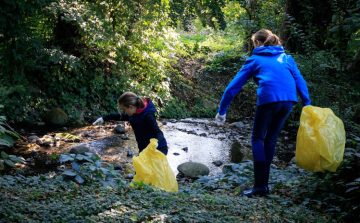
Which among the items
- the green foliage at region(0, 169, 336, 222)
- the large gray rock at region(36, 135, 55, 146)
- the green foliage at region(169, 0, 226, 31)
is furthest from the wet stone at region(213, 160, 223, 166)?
the green foliage at region(169, 0, 226, 31)

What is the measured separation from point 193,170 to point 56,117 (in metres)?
4.53

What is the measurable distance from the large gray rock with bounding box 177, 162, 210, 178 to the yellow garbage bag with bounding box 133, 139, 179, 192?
5.93 feet

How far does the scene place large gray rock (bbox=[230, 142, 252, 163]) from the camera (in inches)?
268

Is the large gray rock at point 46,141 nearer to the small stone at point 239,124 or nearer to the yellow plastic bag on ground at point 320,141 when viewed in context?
the yellow plastic bag on ground at point 320,141

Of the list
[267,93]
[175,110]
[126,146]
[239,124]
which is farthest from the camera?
[175,110]

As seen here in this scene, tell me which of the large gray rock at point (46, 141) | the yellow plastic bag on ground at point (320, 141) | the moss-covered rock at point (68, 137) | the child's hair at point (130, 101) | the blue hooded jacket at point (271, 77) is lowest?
the moss-covered rock at point (68, 137)

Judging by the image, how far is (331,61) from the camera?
865 centimetres

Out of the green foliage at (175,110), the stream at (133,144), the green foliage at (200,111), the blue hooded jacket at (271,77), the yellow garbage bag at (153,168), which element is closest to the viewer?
the blue hooded jacket at (271,77)

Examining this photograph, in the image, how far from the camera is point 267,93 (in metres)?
3.45

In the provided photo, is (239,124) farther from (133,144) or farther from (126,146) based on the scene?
(126,146)

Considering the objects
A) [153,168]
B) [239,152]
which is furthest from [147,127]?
[239,152]

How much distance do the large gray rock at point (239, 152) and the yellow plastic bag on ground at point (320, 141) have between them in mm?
3186

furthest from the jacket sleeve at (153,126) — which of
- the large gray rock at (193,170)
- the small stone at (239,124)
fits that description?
the small stone at (239,124)

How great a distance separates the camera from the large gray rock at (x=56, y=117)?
8.33m
